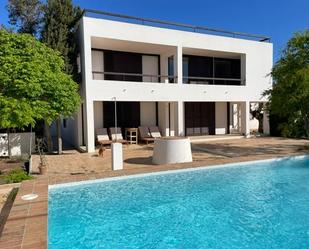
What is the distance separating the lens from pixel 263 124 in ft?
77.5

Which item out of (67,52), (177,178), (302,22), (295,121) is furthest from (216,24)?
(177,178)

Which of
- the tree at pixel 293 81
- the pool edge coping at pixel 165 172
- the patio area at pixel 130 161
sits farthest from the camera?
the tree at pixel 293 81

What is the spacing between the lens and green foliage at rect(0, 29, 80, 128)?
30.4ft

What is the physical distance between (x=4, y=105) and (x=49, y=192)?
3.19 meters

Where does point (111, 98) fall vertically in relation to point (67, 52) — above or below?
below

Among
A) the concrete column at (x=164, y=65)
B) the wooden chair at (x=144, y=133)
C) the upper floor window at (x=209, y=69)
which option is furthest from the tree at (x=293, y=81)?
the wooden chair at (x=144, y=133)

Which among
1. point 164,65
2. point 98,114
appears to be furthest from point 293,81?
point 98,114

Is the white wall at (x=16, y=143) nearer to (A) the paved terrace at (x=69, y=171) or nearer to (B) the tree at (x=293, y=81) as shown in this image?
(A) the paved terrace at (x=69, y=171)

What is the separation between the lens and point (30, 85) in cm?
1052

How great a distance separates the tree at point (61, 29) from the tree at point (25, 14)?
358 centimetres

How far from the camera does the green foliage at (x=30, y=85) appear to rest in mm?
9270

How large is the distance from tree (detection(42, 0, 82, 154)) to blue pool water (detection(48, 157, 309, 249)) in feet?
25.2

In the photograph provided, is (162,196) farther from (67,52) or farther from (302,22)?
(302,22)

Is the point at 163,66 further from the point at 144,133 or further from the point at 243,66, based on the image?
the point at 243,66
